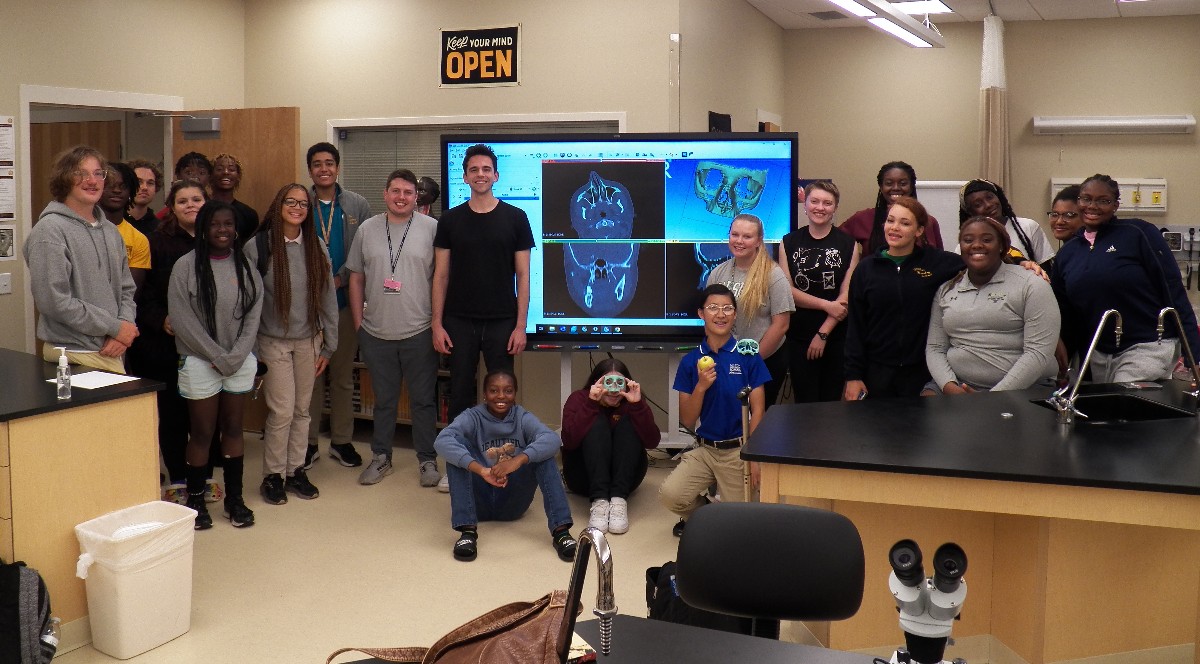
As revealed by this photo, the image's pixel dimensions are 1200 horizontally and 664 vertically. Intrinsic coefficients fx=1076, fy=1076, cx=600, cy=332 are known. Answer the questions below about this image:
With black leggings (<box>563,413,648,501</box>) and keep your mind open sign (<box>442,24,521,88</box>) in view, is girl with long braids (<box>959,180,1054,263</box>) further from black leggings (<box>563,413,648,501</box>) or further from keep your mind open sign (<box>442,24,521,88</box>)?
keep your mind open sign (<box>442,24,521,88</box>)

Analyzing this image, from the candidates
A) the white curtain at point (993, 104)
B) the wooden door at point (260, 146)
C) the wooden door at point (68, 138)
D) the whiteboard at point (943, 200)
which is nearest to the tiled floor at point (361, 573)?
the wooden door at point (260, 146)

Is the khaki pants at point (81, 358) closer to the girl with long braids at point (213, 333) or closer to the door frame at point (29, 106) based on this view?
the girl with long braids at point (213, 333)

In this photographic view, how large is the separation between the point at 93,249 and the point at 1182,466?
3.86 meters

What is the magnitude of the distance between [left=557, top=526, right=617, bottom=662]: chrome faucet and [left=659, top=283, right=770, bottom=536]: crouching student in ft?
9.16

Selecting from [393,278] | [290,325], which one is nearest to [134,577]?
[290,325]

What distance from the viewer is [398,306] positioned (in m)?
5.44

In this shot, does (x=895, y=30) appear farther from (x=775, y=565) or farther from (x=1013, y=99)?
(x=775, y=565)

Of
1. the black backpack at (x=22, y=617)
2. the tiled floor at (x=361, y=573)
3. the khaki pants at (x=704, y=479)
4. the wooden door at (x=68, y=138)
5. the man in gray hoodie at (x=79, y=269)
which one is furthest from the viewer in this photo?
the wooden door at (x=68, y=138)

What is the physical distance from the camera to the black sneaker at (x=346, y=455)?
5.93m

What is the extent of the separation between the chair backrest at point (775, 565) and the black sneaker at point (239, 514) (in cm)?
323

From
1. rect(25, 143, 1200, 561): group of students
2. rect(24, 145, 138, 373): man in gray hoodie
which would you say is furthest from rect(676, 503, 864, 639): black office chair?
rect(24, 145, 138, 373): man in gray hoodie

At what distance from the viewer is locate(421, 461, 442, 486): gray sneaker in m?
5.50

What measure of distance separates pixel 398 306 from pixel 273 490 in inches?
42.5

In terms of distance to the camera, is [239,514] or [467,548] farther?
[239,514]
